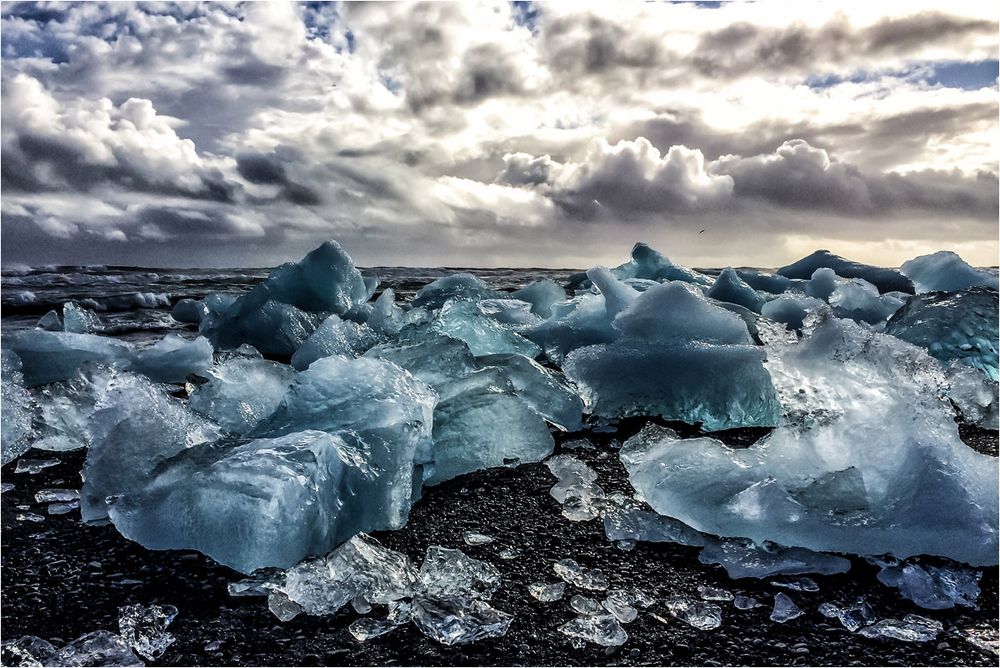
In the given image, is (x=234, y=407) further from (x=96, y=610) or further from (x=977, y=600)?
(x=977, y=600)

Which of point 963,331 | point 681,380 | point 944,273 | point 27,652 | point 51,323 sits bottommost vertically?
point 27,652

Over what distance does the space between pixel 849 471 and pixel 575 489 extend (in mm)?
502

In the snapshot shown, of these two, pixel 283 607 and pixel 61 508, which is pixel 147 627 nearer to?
pixel 283 607

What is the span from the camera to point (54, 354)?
2502mm

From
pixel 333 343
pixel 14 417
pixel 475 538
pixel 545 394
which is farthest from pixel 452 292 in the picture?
pixel 475 538

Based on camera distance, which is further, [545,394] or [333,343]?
[333,343]

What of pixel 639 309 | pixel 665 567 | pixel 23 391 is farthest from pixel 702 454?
pixel 23 391

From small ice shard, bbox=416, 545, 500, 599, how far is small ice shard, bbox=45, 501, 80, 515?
76 cm

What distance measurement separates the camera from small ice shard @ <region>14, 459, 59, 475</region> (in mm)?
1549

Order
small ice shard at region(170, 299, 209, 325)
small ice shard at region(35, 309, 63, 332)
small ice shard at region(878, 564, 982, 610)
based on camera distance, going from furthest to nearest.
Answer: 1. small ice shard at region(170, 299, 209, 325)
2. small ice shard at region(35, 309, 63, 332)
3. small ice shard at region(878, 564, 982, 610)

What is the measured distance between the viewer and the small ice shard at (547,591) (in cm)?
100

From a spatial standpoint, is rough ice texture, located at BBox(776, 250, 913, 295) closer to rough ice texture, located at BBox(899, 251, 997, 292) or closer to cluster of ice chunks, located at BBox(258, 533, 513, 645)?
rough ice texture, located at BBox(899, 251, 997, 292)

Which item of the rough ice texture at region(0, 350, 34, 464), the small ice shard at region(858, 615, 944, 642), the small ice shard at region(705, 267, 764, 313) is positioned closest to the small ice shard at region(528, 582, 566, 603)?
the small ice shard at region(858, 615, 944, 642)

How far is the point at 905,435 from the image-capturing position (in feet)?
4.09
